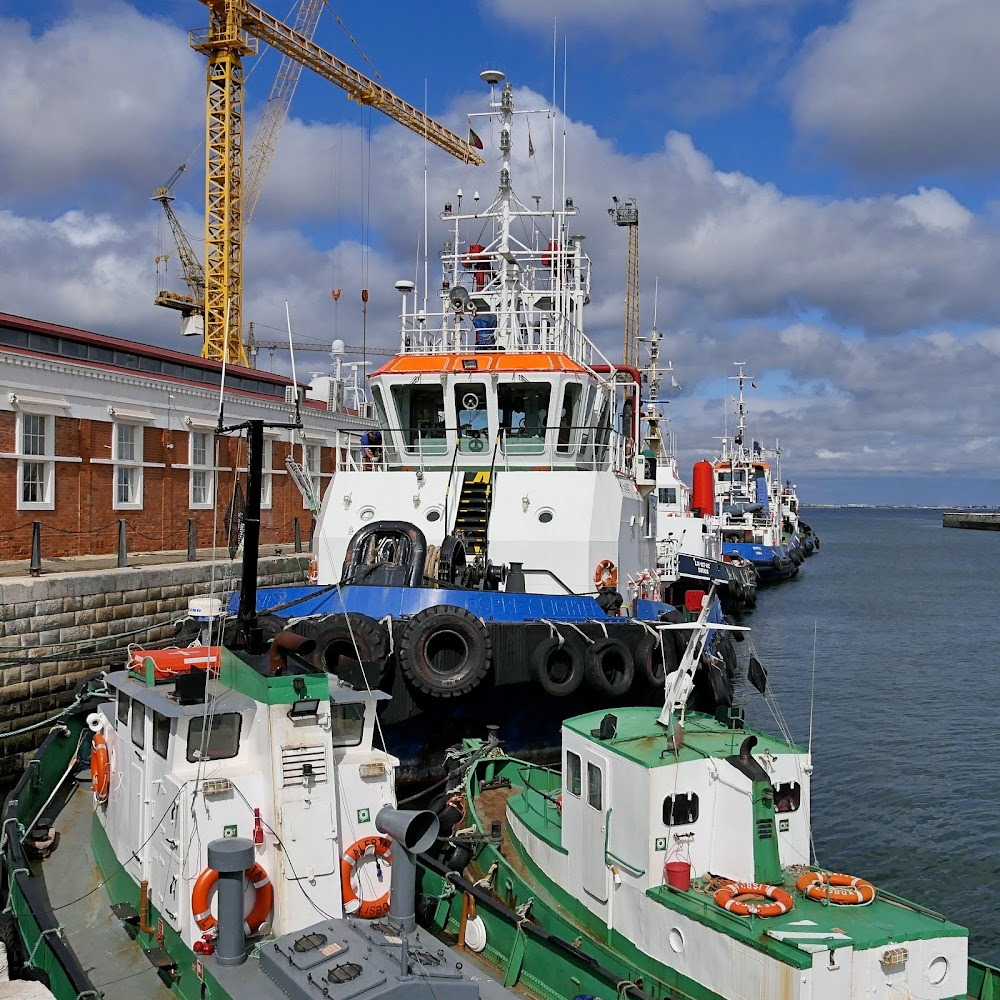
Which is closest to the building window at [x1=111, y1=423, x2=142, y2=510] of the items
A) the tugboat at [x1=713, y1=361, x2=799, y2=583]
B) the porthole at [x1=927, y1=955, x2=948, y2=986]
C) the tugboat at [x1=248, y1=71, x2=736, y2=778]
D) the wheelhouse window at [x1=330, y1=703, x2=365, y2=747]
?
the tugboat at [x1=248, y1=71, x2=736, y2=778]

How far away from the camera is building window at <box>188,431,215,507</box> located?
24.7m

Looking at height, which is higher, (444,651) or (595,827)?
(444,651)

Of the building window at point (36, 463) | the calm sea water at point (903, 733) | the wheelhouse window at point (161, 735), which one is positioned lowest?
the calm sea water at point (903, 733)

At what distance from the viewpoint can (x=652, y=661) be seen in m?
13.1

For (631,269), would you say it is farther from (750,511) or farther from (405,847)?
(405,847)

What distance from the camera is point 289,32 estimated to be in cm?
4088

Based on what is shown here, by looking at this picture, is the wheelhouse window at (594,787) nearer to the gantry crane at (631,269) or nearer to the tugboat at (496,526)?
the tugboat at (496,526)

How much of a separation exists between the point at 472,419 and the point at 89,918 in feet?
34.7

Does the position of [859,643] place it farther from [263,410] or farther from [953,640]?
[263,410]

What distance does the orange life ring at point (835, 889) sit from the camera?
7.49 meters

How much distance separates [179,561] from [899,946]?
56.9 feet

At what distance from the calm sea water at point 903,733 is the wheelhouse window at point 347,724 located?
24.9ft

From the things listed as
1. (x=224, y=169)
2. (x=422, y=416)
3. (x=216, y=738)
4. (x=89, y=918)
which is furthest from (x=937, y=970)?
(x=224, y=169)

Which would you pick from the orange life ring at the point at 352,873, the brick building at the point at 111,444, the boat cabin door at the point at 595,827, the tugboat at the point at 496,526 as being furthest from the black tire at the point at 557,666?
the brick building at the point at 111,444
